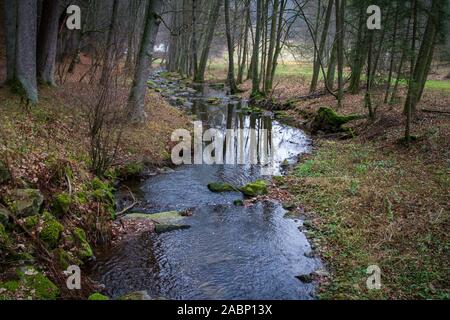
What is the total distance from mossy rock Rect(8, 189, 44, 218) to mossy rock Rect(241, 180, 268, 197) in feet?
19.7

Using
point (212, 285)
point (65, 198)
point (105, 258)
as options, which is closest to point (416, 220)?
point (212, 285)

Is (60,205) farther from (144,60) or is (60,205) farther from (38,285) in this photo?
(144,60)

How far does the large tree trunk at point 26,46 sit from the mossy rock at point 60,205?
232 inches

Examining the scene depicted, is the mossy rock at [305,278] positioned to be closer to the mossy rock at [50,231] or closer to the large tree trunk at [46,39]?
the mossy rock at [50,231]

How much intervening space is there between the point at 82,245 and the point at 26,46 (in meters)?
7.97

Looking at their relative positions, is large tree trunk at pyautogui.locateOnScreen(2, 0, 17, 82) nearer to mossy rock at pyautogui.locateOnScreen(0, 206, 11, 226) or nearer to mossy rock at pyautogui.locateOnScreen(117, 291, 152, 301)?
mossy rock at pyautogui.locateOnScreen(0, 206, 11, 226)

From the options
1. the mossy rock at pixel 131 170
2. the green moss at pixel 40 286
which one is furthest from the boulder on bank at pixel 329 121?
the green moss at pixel 40 286

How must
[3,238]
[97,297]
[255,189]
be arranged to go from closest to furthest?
1. [97,297]
2. [3,238]
3. [255,189]

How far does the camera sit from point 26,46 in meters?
12.7

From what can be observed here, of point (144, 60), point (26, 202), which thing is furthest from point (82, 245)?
point (144, 60)

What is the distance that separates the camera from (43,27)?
15852 millimetres

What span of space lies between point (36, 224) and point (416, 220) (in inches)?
308

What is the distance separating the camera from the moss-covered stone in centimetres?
1237

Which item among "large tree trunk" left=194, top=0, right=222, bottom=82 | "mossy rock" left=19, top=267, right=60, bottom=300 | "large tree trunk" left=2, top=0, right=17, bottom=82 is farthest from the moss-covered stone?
"large tree trunk" left=194, top=0, right=222, bottom=82
